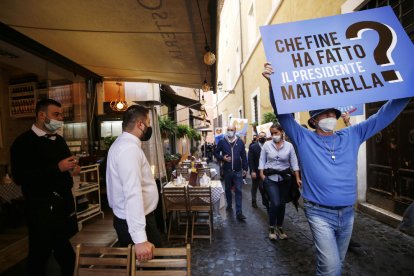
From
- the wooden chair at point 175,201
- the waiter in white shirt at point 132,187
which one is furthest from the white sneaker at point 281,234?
the waiter in white shirt at point 132,187

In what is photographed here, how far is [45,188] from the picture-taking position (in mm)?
2633

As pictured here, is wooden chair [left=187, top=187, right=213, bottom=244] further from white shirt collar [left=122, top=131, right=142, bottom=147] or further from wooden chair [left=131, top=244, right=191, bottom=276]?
wooden chair [left=131, top=244, right=191, bottom=276]

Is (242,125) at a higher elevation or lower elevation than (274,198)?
higher

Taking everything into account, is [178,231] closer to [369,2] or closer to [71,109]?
[71,109]

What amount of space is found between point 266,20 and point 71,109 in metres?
9.03

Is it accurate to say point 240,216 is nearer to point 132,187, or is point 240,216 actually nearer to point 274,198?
point 274,198

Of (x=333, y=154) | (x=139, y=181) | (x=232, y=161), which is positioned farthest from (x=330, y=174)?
(x=232, y=161)

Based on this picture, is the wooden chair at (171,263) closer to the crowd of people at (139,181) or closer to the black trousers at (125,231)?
the crowd of people at (139,181)

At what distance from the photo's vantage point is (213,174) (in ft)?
22.9

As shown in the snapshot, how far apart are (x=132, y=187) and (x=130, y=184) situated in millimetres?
29

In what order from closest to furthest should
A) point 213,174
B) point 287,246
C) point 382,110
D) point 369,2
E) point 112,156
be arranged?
point 112,156
point 382,110
point 287,246
point 369,2
point 213,174

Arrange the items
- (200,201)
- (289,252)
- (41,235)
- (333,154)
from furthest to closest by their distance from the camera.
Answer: (200,201) → (289,252) → (41,235) → (333,154)

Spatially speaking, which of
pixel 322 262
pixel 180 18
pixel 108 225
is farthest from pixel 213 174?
pixel 322 262

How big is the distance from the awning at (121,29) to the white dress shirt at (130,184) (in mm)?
2212
